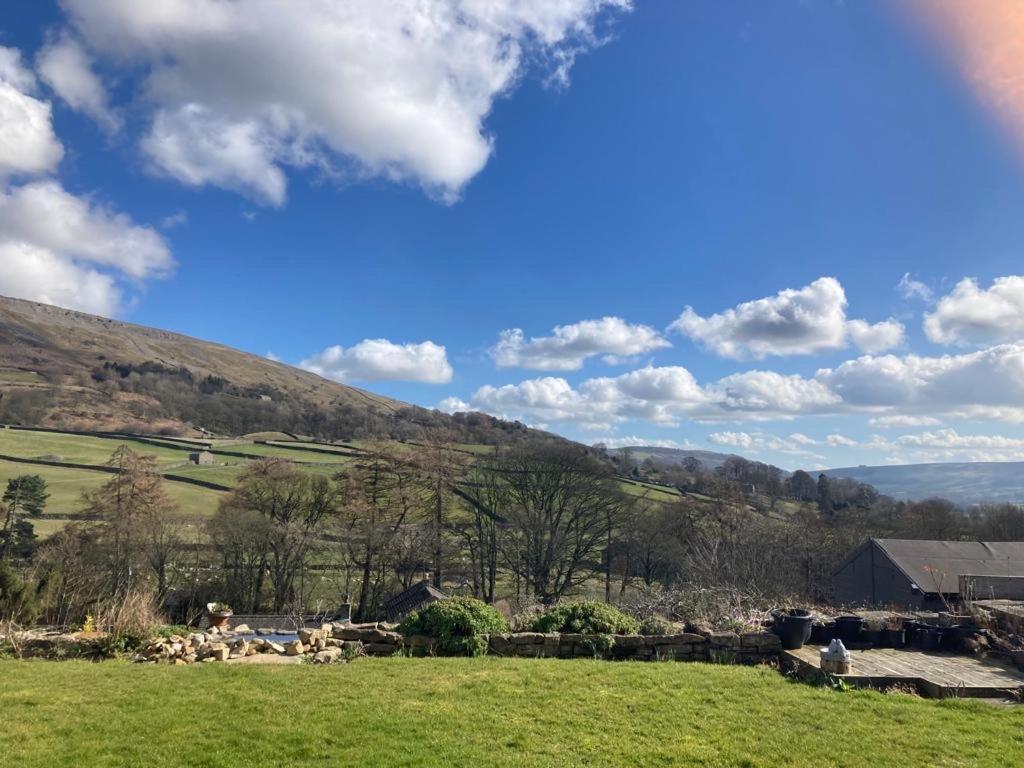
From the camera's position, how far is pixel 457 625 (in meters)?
10.1

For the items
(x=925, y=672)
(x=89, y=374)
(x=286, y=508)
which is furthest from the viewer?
(x=89, y=374)

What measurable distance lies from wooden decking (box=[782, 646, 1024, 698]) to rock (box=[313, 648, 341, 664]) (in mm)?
7157

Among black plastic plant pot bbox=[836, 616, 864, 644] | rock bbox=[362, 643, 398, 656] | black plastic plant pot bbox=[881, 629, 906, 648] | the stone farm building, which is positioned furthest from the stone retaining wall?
the stone farm building

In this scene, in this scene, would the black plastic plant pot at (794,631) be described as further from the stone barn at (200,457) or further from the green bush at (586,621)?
the stone barn at (200,457)

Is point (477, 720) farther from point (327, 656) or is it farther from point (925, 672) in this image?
point (925, 672)

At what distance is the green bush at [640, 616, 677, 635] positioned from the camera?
1039 cm

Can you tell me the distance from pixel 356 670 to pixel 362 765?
343 centimetres

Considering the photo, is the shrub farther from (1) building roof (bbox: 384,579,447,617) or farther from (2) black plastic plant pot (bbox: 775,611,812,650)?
(1) building roof (bbox: 384,579,447,617)

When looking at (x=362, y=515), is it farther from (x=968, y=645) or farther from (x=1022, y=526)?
(x=1022, y=526)

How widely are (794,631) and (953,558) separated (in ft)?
83.5

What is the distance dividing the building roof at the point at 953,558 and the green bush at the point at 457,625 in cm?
2502

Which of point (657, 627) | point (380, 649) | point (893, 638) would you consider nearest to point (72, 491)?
point (380, 649)

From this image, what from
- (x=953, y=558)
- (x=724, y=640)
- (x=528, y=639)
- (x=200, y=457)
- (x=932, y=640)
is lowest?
(x=528, y=639)

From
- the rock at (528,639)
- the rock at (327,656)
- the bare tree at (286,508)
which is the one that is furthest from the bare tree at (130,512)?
the rock at (528,639)
